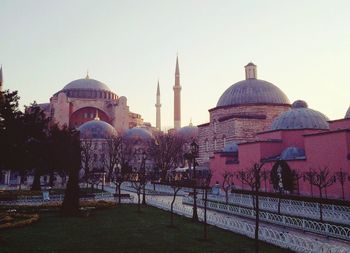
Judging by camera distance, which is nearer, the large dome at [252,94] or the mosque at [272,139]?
the mosque at [272,139]

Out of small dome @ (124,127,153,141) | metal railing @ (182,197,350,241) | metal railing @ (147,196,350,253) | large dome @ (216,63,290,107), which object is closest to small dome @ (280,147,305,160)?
metal railing @ (182,197,350,241)

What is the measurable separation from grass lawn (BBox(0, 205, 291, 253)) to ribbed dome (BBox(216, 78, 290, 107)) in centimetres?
2569

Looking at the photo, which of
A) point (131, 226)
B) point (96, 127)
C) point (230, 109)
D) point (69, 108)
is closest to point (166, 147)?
point (230, 109)

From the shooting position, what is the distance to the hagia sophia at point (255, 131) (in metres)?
20.6

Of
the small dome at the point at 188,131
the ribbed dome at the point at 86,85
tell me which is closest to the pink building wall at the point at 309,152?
the small dome at the point at 188,131

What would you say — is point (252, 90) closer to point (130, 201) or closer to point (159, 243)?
point (130, 201)

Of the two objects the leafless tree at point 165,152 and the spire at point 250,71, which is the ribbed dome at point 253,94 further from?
the leafless tree at point 165,152

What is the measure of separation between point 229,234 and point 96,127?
45793 mm

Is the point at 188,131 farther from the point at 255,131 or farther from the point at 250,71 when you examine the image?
the point at 255,131

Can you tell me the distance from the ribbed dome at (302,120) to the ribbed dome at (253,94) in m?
9.11

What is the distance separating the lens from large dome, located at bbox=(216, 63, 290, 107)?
37.7 metres

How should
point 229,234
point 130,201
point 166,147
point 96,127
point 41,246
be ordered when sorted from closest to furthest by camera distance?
1. point 41,246
2. point 229,234
3. point 130,201
4. point 166,147
5. point 96,127

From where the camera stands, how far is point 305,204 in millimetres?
17062

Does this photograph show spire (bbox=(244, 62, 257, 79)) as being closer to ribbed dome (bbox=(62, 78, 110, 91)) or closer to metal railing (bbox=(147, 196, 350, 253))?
metal railing (bbox=(147, 196, 350, 253))
